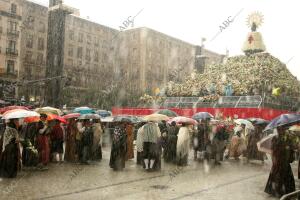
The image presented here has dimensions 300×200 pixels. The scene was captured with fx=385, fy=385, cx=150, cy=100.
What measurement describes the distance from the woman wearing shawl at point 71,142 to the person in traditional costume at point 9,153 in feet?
10.9

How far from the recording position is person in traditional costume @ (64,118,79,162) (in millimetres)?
13172

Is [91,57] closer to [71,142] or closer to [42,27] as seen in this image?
[42,27]

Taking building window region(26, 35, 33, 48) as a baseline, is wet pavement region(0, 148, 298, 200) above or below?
below

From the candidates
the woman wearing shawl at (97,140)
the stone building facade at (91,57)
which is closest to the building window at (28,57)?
the stone building facade at (91,57)

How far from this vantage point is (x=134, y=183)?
9.70 m

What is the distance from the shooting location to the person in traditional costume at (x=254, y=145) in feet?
51.8

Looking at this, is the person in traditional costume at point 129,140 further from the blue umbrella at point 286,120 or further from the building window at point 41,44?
the building window at point 41,44

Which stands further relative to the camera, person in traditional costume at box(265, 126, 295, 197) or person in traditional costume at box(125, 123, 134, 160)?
person in traditional costume at box(125, 123, 134, 160)

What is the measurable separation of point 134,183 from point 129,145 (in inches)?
194

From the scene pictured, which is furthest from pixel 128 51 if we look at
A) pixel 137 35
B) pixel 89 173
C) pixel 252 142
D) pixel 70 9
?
pixel 89 173

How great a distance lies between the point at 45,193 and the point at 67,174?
2.57m

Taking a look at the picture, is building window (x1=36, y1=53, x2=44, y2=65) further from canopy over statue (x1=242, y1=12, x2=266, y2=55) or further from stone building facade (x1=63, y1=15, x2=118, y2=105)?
canopy over statue (x1=242, y1=12, x2=266, y2=55)

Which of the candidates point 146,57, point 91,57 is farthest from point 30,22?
point 146,57

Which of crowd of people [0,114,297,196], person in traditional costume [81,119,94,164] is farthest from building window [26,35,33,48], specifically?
person in traditional costume [81,119,94,164]
